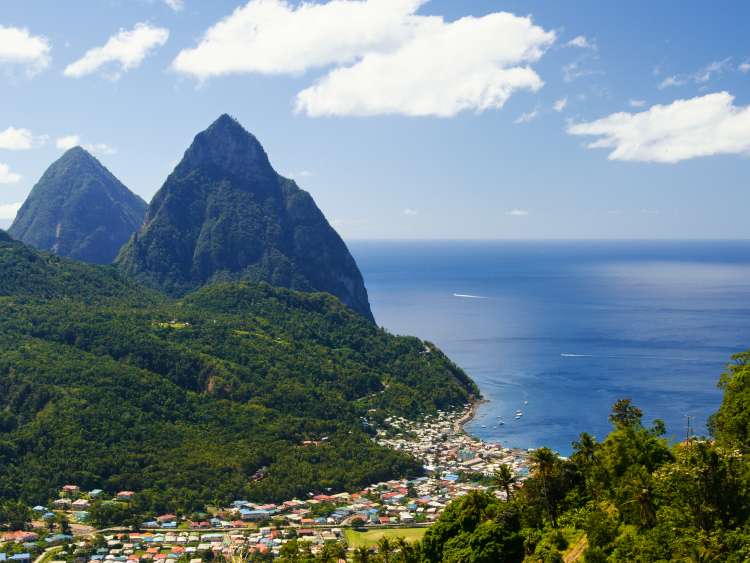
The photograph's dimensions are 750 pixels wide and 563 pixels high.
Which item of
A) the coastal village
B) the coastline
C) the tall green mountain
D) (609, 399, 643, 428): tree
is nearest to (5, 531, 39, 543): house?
the coastal village

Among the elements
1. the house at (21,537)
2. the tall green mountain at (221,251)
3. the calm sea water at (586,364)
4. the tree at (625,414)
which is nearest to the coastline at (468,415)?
the calm sea water at (586,364)

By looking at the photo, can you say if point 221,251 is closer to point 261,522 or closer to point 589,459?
point 261,522

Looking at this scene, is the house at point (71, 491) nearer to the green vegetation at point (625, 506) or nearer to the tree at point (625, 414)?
the green vegetation at point (625, 506)

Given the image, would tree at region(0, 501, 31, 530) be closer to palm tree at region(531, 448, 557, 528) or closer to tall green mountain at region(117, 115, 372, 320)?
palm tree at region(531, 448, 557, 528)

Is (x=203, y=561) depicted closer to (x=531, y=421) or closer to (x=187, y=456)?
(x=187, y=456)

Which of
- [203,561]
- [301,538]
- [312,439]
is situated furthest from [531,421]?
[203,561]

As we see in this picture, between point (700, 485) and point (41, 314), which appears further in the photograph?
point (41, 314)

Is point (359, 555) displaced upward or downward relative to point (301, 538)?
upward
